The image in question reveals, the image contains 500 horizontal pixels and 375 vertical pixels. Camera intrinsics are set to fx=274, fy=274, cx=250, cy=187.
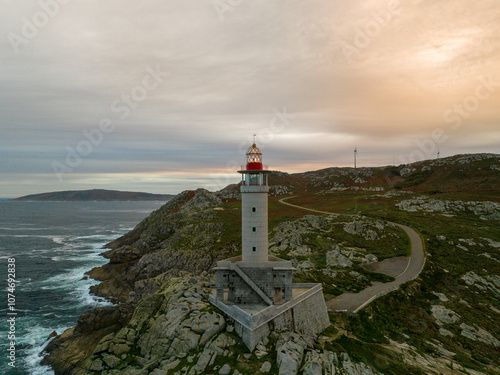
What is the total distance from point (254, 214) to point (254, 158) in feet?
14.4

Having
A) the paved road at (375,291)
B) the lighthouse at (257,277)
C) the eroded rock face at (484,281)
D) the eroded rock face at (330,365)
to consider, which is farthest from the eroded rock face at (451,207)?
the eroded rock face at (330,365)

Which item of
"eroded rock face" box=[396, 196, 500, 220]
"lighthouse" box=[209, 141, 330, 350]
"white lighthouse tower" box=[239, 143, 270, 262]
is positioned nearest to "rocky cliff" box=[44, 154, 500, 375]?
"eroded rock face" box=[396, 196, 500, 220]

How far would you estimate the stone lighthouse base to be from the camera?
Result: 1673 centimetres

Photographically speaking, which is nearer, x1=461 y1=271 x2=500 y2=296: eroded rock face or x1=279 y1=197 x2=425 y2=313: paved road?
x1=279 y1=197 x2=425 y2=313: paved road

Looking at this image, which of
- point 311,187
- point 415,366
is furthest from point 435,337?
point 311,187

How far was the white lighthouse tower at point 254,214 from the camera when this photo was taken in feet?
68.9

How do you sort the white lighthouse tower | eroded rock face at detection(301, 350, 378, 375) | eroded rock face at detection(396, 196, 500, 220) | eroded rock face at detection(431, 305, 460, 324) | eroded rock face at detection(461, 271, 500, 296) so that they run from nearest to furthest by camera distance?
1. eroded rock face at detection(301, 350, 378, 375)
2. the white lighthouse tower
3. eroded rock face at detection(431, 305, 460, 324)
4. eroded rock face at detection(461, 271, 500, 296)
5. eroded rock face at detection(396, 196, 500, 220)

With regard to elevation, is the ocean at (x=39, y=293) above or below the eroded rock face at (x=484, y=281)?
below

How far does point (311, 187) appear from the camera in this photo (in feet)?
560

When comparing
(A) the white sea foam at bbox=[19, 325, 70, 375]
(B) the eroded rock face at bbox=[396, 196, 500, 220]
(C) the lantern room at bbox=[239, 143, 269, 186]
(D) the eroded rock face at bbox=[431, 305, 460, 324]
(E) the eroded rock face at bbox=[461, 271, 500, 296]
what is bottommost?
(A) the white sea foam at bbox=[19, 325, 70, 375]

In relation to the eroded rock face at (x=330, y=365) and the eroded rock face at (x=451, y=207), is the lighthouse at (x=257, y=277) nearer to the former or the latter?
the eroded rock face at (x=330, y=365)

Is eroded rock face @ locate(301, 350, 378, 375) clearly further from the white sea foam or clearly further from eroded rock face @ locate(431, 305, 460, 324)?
the white sea foam

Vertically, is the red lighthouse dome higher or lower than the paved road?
higher

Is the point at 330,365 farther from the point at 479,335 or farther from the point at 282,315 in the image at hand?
the point at 479,335
